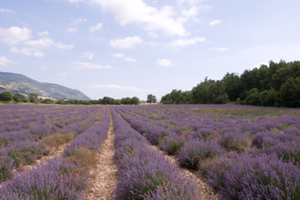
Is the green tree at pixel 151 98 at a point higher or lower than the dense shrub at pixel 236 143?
higher

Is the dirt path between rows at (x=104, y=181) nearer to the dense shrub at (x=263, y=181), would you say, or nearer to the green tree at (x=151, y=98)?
the dense shrub at (x=263, y=181)

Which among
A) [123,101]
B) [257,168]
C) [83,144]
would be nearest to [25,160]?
[83,144]

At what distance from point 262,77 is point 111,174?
2253 inches

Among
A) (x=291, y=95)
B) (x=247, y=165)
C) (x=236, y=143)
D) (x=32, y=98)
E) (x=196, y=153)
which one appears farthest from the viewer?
(x=32, y=98)

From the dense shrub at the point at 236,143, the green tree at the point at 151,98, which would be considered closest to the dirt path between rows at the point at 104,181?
the dense shrub at the point at 236,143

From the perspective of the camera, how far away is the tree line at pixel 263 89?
25208 millimetres

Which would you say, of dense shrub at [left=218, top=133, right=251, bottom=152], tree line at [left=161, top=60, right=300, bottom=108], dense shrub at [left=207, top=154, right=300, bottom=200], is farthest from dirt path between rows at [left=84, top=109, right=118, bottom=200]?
tree line at [left=161, top=60, right=300, bottom=108]

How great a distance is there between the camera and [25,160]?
12.5ft

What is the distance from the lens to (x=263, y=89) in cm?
4162

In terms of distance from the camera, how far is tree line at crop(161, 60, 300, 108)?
82.7ft

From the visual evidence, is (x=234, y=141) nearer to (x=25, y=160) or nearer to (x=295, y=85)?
(x=25, y=160)

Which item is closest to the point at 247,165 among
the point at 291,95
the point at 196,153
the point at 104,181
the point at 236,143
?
the point at 196,153

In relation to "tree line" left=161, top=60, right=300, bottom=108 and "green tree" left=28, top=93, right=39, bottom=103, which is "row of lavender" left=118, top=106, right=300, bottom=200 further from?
"green tree" left=28, top=93, right=39, bottom=103

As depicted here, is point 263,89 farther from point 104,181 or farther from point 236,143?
point 104,181
